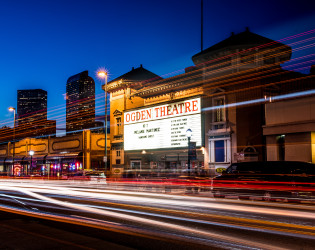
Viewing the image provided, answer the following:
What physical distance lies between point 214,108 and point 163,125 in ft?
20.2

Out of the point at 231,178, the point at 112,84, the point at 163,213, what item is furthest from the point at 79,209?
the point at 112,84

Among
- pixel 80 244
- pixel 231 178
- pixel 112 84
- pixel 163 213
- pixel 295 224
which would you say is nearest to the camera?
pixel 80 244

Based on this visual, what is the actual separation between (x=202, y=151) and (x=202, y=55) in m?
8.58

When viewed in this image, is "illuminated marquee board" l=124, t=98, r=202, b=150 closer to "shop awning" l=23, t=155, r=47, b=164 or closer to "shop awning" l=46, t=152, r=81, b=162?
"shop awning" l=46, t=152, r=81, b=162

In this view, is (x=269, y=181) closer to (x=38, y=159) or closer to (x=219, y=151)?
(x=219, y=151)

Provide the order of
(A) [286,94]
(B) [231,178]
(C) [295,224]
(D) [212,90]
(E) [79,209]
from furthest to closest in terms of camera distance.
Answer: (D) [212,90]
(A) [286,94]
(B) [231,178]
(E) [79,209]
(C) [295,224]

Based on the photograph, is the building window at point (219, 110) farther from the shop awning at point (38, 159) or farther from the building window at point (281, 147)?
the shop awning at point (38, 159)

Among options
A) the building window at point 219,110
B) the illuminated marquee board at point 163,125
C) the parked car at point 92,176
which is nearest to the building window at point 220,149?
the illuminated marquee board at point 163,125

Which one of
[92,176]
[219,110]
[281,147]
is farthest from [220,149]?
[92,176]

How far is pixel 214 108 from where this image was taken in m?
29.3

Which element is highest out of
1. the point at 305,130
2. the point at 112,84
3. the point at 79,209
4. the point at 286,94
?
the point at 112,84

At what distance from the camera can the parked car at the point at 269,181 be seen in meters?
17.0

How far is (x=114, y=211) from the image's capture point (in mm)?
13047

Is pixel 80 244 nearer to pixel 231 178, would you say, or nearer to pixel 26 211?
pixel 26 211
